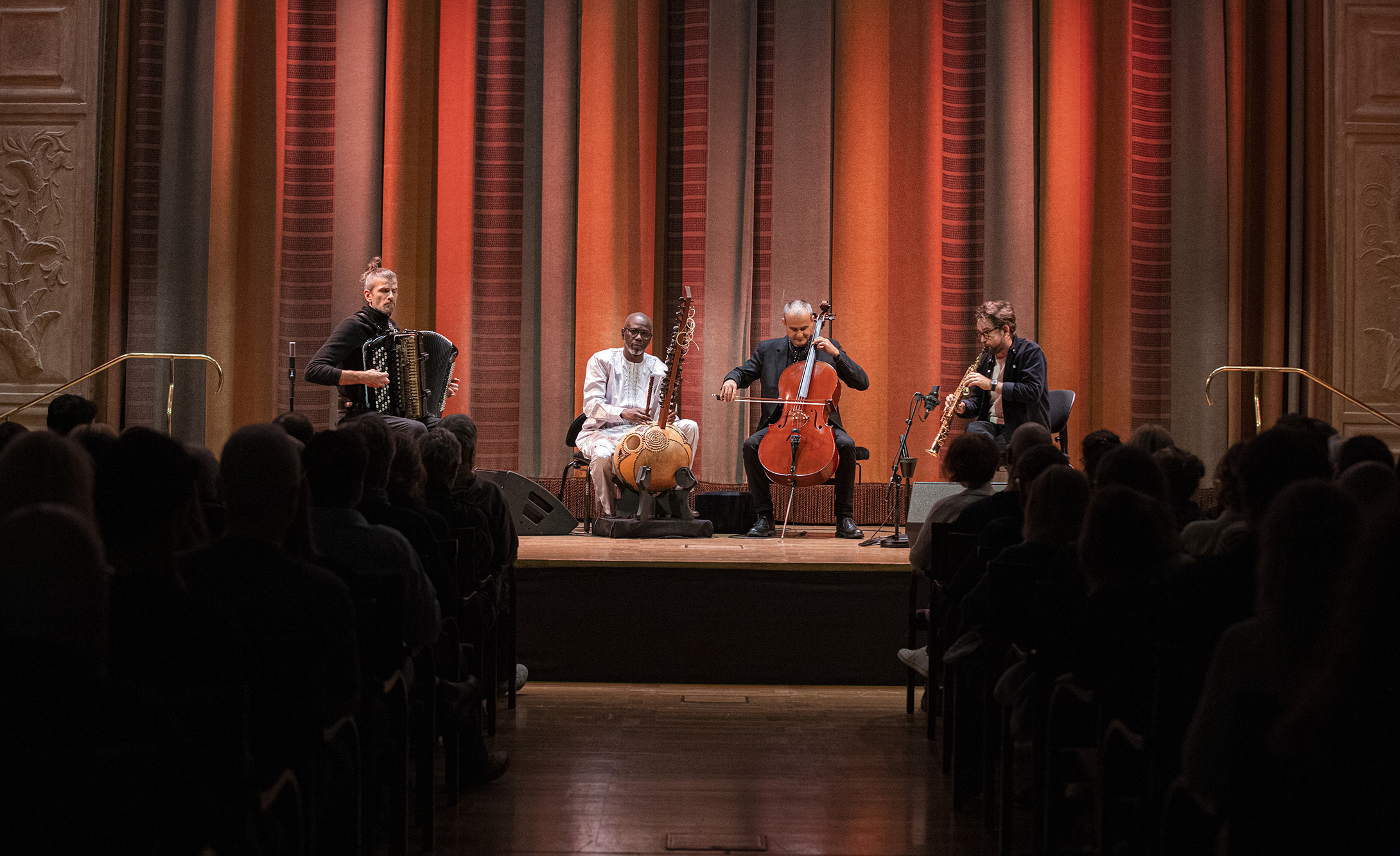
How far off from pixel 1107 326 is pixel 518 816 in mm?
5826

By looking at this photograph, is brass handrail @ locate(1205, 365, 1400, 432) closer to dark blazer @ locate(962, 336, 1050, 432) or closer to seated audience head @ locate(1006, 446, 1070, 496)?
dark blazer @ locate(962, 336, 1050, 432)

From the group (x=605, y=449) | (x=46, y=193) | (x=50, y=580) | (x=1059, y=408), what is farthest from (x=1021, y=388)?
(x=46, y=193)

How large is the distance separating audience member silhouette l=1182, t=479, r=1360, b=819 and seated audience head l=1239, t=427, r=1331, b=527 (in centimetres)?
53

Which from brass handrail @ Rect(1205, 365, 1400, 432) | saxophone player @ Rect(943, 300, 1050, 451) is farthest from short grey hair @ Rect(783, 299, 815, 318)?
brass handrail @ Rect(1205, 365, 1400, 432)

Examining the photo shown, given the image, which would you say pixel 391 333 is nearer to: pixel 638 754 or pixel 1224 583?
pixel 638 754

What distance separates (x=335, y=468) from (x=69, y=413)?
6.11 ft

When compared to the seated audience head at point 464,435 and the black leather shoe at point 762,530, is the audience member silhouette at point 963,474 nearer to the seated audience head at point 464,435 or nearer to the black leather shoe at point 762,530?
the seated audience head at point 464,435

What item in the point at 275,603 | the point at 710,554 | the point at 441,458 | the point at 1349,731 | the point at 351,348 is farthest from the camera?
the point at 351,348

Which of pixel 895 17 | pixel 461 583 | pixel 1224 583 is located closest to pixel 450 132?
pixel 895 17

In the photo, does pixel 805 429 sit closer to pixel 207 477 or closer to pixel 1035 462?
pixel 1035 462

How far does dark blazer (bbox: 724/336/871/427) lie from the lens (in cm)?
667

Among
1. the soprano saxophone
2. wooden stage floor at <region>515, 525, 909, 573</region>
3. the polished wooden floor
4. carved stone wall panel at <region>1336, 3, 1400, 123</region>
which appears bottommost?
the polished wooden floor

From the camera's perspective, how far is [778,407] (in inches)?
259

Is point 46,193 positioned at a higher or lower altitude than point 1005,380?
higher
